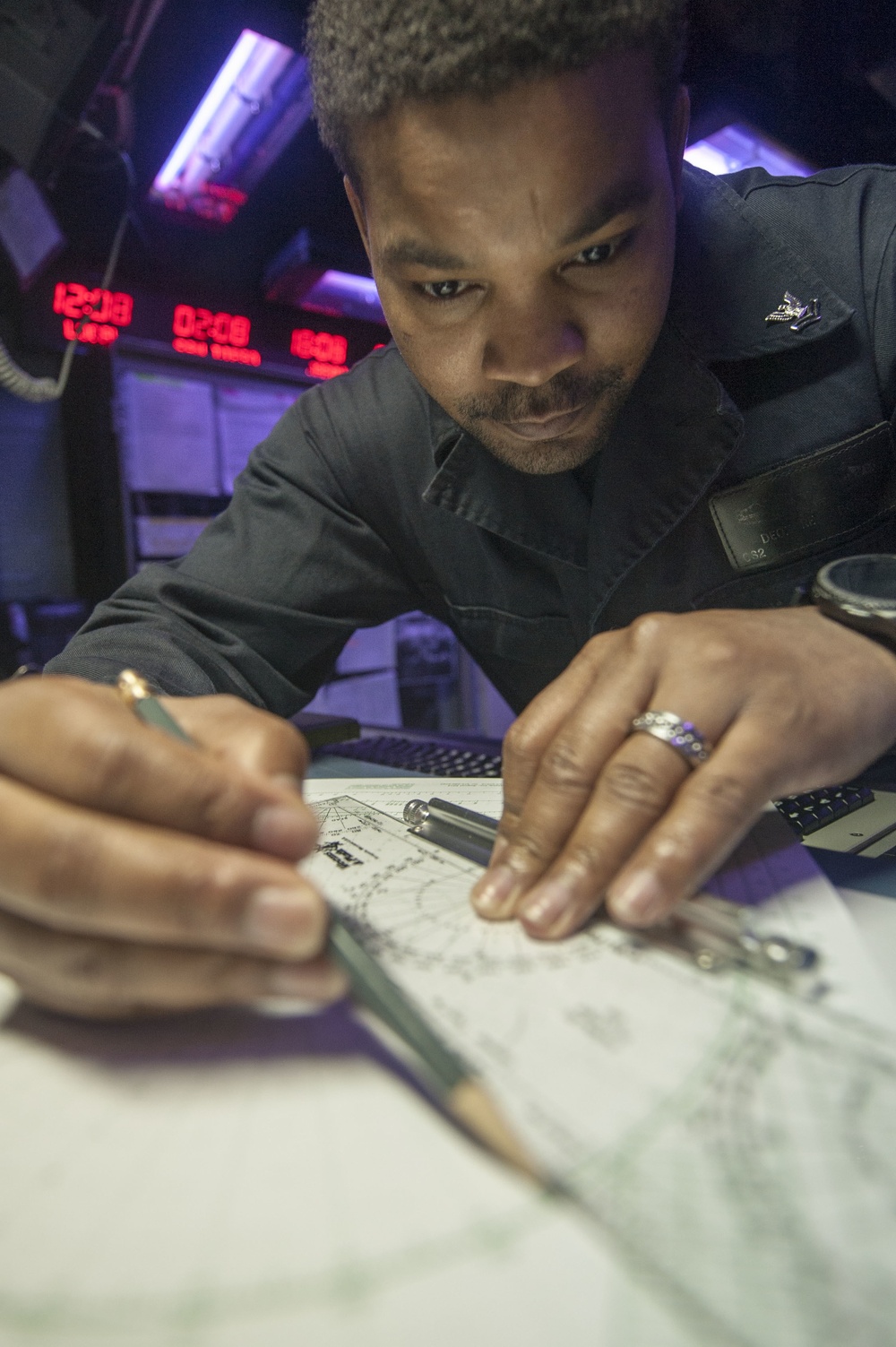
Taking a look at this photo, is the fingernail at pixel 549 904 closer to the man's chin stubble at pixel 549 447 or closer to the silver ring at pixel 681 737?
the silver ring at pixel 681 737

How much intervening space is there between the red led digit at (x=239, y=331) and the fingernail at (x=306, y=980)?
6.78ft

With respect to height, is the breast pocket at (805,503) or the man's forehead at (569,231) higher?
the man's forehead at (569,231)

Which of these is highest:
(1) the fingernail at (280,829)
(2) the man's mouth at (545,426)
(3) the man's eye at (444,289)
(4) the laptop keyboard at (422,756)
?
(3) the man's eye at (444,289)

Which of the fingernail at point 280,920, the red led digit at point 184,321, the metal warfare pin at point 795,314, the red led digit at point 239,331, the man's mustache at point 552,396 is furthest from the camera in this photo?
the red led digit at point 239,331

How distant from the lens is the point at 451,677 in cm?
249

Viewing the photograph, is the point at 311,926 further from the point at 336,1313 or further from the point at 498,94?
the point at 498,94

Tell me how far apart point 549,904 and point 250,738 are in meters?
0.18

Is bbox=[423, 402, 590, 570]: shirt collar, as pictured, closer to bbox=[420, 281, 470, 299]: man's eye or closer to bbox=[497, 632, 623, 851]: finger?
bbox=[420, 281, 470, 299]: man's eye

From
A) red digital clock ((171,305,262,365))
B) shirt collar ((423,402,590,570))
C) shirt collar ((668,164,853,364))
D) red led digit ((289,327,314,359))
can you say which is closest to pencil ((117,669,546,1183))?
shirt collar ((423,402,590,570))

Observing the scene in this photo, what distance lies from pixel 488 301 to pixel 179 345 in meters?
1.60

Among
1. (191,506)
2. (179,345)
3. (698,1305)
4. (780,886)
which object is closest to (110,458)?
(191,506)

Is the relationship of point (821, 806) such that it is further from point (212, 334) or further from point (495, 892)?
point (212, 334)

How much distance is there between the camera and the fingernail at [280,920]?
32 centimetres

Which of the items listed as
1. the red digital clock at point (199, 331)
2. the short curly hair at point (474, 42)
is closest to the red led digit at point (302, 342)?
the red digital clock at point (199, 331)
